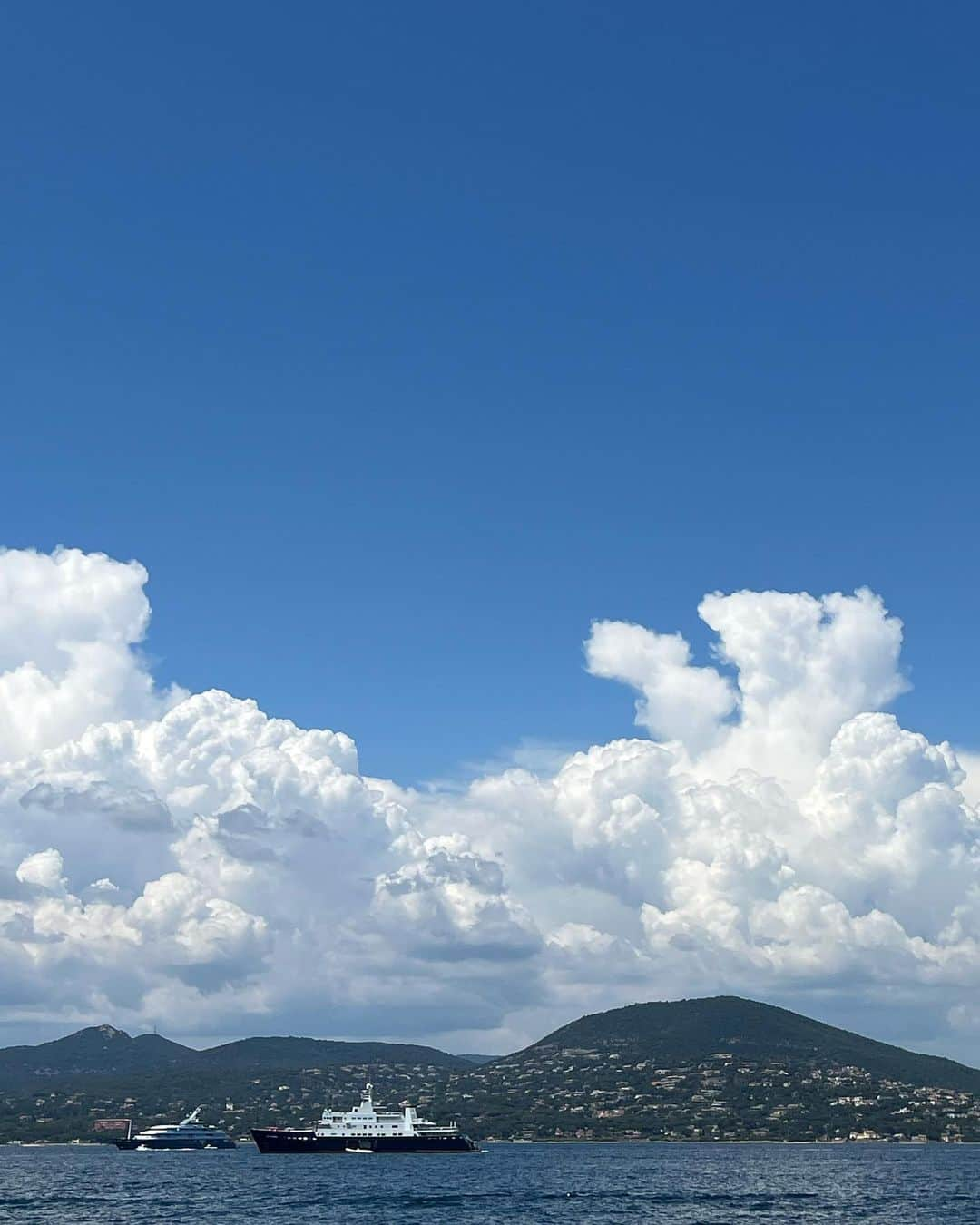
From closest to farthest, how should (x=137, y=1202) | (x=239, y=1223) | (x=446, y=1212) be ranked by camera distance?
(x=239, y=1223) < (x=446, y=1212) < (x=137, y=1202)

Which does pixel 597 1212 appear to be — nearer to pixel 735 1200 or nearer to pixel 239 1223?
pixel 735 1200

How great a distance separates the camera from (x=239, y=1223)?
158m

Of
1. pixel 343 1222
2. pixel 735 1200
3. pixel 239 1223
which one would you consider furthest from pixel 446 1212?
pixel 735 1200

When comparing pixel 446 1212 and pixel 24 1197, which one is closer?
pixel 446 1212

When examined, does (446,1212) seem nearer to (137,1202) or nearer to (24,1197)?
(137,1202)

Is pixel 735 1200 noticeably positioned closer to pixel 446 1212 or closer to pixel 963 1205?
pixel 963 1205

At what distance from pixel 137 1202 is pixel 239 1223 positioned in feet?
133

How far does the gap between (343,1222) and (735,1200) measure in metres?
67.4

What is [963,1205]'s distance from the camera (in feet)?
635

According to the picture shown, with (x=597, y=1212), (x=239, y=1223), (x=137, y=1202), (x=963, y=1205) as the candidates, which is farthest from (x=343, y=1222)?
(x=963, y=1205)

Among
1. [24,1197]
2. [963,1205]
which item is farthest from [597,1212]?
[24,1197]

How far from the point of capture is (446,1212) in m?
172

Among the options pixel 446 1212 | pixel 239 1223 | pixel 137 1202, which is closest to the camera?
pixel 239 1223

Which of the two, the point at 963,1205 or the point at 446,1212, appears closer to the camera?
the point at 446,1212
